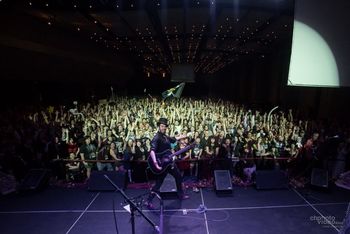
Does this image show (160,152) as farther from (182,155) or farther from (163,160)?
(182,155)

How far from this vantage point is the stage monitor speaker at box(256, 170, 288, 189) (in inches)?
306

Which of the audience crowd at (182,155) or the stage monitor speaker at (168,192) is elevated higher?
A: the audience crowd at (182,155)

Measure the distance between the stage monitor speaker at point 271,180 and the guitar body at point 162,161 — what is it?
112 inches

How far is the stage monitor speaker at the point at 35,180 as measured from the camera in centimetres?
749

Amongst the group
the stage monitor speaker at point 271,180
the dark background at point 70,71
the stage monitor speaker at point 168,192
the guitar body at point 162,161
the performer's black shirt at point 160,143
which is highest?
the dark background at point 70,71

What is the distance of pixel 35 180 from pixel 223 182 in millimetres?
5166

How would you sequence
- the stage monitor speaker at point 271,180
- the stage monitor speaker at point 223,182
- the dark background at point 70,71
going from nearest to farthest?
the stage monitor speaker at point 223,182 → the stage monitor speaker at point 271,180 → the dark background at point 70,71

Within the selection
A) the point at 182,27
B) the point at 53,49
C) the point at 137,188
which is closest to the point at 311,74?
the point at 137,188

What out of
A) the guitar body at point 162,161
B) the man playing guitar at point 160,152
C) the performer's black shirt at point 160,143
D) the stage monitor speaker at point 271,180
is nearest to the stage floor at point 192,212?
the stage monitor speaker at point 271,180

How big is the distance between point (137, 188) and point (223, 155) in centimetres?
281

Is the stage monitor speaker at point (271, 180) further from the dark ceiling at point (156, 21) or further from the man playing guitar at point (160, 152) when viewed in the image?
the dark ceiling at point (156, 21)

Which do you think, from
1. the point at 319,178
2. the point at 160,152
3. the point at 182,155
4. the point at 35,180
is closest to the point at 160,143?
the point at 160,152

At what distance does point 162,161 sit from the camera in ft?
21.1

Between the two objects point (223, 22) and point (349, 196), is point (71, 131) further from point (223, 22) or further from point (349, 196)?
point (349, 196)
